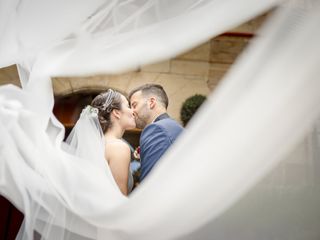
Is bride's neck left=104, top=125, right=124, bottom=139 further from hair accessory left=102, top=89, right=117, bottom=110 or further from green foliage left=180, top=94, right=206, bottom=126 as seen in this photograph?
green foliage left=180, top=94, right=206, bottom=126

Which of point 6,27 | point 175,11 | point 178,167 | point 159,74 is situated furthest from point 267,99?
point 159,74

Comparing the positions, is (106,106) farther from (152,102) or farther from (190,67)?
(190,67)

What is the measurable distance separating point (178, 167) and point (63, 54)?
1.76 ft

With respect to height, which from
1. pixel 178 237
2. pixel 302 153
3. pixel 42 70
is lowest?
pixel 178 237

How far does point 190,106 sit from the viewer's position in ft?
10.3

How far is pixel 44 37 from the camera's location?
0.99 meters

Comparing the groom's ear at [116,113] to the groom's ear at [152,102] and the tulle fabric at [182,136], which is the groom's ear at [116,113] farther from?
the tulle fabric at [182,136]

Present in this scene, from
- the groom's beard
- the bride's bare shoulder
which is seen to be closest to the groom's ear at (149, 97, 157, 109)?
the groom's beard

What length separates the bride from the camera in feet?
4.10

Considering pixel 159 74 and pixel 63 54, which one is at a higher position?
pixel 63 54

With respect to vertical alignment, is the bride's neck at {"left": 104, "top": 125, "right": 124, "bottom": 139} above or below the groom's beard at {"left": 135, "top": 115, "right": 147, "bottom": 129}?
above

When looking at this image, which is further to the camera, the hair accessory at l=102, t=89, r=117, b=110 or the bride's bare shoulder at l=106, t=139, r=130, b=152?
the hair accessory at l=102, t=89, r=117, b=110

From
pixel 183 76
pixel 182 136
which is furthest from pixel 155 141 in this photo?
pixel 183 76

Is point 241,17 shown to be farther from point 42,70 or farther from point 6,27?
point 6,27
